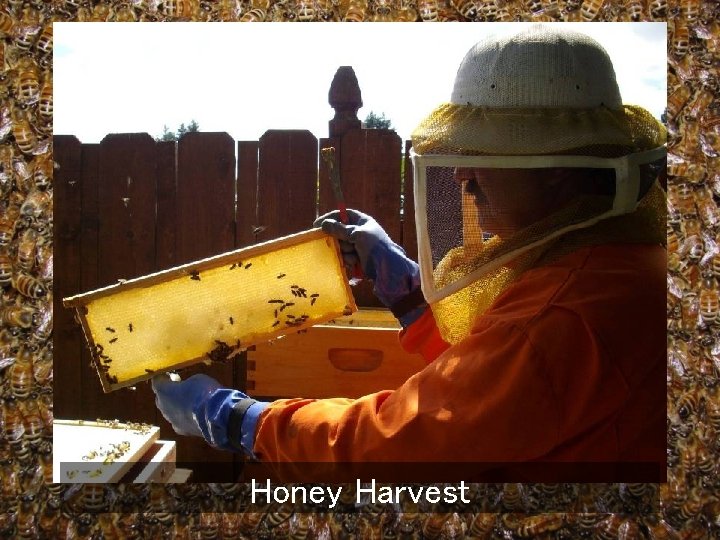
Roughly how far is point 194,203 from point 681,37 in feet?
5.65

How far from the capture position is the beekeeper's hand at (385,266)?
1988 millimetres

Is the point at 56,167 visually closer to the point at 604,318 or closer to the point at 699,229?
the point at 604,318

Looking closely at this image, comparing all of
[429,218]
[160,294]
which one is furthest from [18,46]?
[429,218]

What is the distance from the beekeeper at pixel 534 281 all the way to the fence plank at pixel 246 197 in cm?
88

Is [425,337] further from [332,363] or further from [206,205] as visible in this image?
[206,205]

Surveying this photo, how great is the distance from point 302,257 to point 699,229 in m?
1.35

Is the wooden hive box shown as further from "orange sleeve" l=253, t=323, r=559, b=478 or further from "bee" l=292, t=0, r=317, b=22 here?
"bee" l=292, t=0, r=317, b=22

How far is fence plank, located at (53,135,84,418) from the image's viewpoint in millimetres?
2289

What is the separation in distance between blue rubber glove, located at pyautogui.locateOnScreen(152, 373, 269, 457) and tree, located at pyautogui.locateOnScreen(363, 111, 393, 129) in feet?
3.27

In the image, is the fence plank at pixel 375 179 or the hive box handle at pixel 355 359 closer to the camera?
the hive box handle at pixel 355 359

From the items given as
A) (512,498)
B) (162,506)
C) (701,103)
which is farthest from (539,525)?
(701,103)

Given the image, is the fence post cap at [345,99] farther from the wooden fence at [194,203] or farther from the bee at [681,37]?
the bee at [681,37]

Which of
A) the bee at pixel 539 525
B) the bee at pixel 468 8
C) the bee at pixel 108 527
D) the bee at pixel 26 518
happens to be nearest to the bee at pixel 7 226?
the bee at pixel 26 518

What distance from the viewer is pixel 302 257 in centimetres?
191
